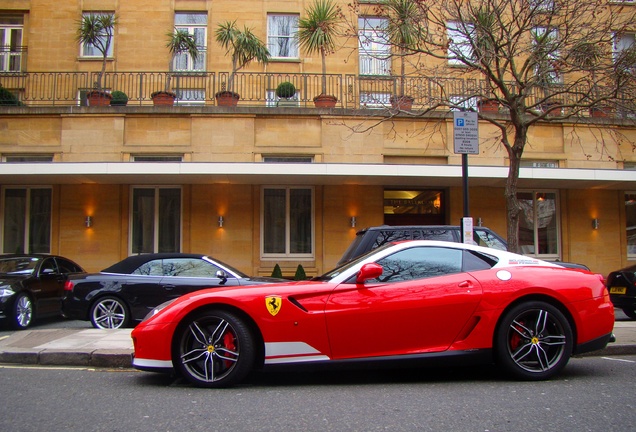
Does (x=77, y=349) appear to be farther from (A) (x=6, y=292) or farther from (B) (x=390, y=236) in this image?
(B) (x=390, y=236)

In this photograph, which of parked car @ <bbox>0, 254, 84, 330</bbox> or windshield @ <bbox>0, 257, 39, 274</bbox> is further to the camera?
windshield @ <bbox>0, 257, 39, 274</bbox>

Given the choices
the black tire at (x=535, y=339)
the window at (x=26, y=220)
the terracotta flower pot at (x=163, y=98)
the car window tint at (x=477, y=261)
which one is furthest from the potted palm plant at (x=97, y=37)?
the black tire at (x=535, y=339)

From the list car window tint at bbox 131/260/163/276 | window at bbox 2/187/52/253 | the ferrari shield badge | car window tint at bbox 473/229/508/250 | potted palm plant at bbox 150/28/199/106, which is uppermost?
potted palm plant at bbox 150/28/199/106

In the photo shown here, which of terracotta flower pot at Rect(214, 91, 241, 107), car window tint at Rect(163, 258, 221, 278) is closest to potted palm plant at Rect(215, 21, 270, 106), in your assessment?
terracotta flower pot at Rect(214, 91, 241, 107)

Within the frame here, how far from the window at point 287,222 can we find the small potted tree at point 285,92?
2885mm

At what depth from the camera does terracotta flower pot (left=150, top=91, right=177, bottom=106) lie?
16.3 metres

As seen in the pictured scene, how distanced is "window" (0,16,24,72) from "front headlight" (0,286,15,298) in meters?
12.4

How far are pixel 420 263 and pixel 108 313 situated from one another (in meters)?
6.35

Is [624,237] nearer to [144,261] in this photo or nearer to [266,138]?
[266,138]

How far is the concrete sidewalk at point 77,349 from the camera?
6305mm

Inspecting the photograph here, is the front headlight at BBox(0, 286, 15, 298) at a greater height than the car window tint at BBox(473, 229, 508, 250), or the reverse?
the car window tint at BBox(473, 229, 508, 250)

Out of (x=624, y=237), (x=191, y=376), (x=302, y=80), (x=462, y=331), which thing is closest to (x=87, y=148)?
(x=302, y=80)

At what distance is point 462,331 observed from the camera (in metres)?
5.05

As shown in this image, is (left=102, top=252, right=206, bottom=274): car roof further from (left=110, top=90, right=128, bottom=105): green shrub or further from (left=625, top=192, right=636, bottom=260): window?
(left=625, top=192, right=636, bottom=260): window
